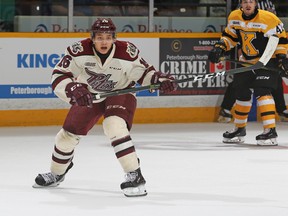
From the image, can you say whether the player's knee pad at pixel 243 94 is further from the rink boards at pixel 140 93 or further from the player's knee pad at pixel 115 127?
the player's knee pad at pixel 115 127

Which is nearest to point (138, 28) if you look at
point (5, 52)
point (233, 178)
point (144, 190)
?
point (5, 52)

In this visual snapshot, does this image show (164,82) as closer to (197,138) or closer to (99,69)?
(99,69)

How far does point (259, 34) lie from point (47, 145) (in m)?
1.78

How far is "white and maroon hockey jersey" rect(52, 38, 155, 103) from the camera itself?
5184 mm

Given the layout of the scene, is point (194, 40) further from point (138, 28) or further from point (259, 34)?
point (259, 34)

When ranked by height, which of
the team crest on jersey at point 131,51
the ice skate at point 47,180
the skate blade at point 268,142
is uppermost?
the team crest on jersey at point 131,51

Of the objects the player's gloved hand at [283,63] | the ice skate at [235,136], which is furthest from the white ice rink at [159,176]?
the player's gloved hand at [283,63]

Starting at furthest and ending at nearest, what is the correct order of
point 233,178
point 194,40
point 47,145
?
point 194,40 < point 47,145 < point 233,178

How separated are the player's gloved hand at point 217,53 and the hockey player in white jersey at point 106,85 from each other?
2.11 metres

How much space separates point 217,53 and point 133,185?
2.52 meters

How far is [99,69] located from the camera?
519cm

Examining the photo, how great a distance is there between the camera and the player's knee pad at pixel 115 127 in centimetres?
507

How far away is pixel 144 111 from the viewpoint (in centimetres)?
873

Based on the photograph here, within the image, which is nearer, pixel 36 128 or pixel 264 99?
pixel 264 99
